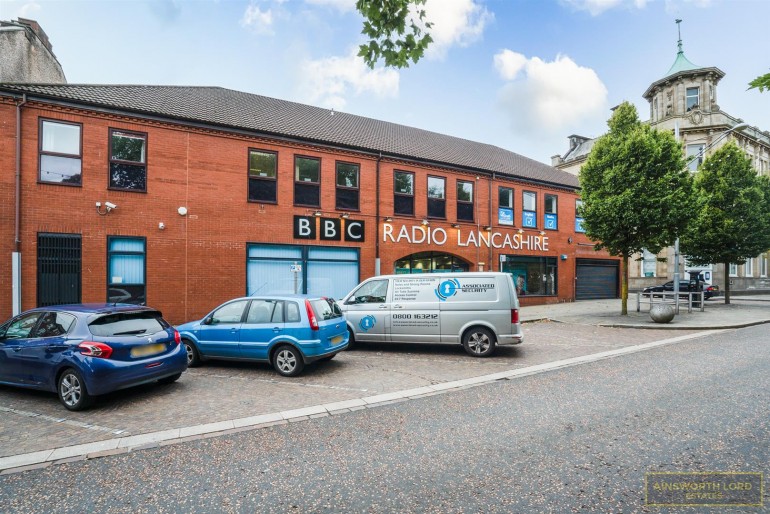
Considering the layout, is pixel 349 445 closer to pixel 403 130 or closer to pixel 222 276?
pixel 222 276

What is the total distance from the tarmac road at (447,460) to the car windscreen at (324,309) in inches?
104

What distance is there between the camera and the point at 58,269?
39.2 feet

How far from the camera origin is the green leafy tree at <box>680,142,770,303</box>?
20.5 metres

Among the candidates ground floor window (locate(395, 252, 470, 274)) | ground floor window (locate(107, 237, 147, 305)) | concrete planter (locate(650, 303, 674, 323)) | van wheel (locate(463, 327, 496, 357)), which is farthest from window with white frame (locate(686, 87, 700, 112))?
ground floor window (locate(107, 237, 147, 305))

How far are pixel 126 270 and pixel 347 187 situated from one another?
8326 mm

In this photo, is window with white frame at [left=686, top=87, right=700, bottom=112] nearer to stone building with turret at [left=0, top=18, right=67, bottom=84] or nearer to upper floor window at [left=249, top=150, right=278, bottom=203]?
upper floor window at [left=249, top=150, right=278, bottom=203]

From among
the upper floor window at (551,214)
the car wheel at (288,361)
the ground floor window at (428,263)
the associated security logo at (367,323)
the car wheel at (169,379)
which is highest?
the upper floor window at (551,214)

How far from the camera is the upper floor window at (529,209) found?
21.8 m

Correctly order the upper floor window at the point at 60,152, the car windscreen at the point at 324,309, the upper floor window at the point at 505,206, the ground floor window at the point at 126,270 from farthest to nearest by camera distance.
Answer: the upper floor window at the point at 505,206, the ground floor window at the point at 126,270, the upper floor window at the point at 60,152, the car windscreen at the point at 324,309

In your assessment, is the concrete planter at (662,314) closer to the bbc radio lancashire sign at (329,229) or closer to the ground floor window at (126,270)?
the bbc radio lancashire sign at (329,229)

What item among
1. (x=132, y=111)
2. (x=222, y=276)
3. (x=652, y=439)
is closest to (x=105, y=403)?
(x=652, y=439)

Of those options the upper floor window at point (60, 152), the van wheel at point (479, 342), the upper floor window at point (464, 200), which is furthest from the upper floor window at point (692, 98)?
the upper floor window at point (60, 152)

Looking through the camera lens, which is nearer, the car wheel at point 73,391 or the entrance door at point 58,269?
the car wheel at point 73,391

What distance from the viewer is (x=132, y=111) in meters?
13.0
